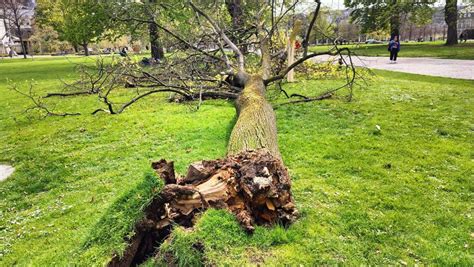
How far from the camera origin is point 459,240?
244cm

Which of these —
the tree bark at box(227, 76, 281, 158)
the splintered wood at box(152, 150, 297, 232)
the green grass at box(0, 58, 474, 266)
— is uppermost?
the tree bark at box(227, 76, 281, 158)

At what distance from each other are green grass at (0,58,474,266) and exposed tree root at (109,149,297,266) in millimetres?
89

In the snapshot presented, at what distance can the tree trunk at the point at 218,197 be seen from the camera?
2.16 meters

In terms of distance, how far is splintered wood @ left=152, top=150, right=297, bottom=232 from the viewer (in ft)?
7.22

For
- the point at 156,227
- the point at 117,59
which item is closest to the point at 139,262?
the point at 156,227

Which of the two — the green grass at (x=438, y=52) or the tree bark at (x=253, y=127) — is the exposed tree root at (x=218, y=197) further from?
the green grass at (x=438, y=52)

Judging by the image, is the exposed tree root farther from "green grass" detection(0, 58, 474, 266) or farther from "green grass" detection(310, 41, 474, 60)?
"green grass" detection(310, 41, 474, 60)

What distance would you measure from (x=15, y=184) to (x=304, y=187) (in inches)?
132

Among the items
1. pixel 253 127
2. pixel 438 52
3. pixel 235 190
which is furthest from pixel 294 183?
pixel 438 52

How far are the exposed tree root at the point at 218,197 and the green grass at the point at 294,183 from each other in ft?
0.29

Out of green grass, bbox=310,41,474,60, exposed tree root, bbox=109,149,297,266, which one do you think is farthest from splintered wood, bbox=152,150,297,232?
green grass, bbox=310,41,474,60

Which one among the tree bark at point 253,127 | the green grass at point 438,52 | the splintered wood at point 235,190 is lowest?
the splintered wood at point 235,190

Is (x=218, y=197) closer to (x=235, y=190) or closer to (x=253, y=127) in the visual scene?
(x=235, y=190)

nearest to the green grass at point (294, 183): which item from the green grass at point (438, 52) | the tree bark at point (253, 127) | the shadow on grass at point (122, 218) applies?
the shadow on grass at point (122, 218)
